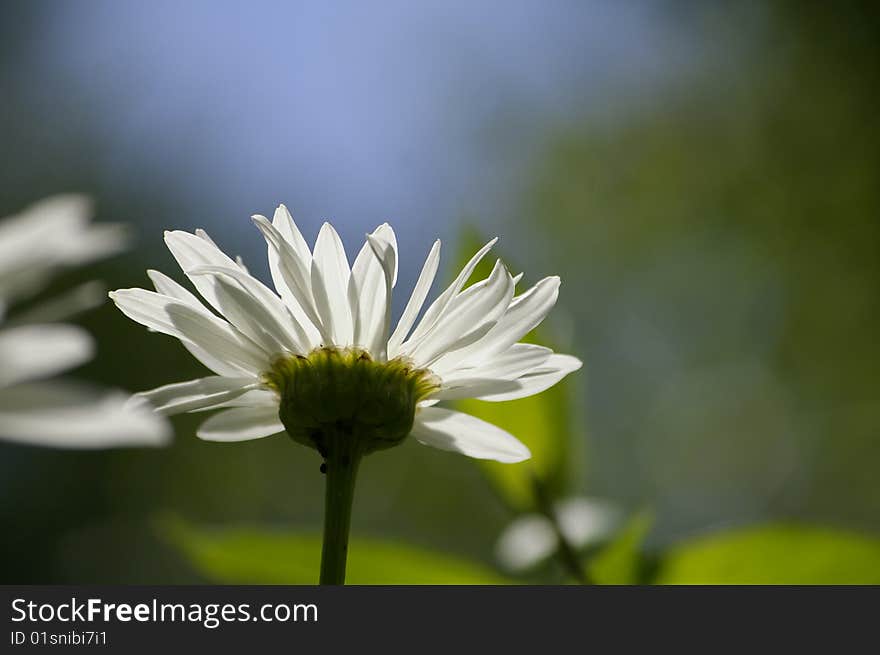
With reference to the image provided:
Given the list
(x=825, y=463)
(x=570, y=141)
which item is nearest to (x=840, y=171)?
(x=570, y=141)

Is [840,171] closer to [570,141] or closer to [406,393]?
[570,141]

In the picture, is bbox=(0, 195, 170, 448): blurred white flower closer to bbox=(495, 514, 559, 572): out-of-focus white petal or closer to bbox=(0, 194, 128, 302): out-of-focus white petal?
bbox=(0, 194, 128, 302): out-of-focus white petal

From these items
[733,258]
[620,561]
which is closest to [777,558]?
[620,561]

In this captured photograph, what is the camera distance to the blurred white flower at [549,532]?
0.90 feet

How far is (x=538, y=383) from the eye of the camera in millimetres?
249

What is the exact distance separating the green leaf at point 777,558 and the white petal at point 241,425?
0.11 metres

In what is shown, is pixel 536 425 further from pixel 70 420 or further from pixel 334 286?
pixel 70 420

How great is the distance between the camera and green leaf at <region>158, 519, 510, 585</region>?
249 millimetres

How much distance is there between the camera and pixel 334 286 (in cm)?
27

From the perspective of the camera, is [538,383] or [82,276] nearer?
[538,383]

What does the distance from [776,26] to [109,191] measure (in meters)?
2.45

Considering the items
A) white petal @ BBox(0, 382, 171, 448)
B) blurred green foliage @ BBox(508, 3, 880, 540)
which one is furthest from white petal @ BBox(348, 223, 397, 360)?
blurred green foliage @ BBox(508, 3, 880, 540)

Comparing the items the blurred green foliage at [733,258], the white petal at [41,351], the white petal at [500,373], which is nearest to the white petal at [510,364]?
the white petal at [500,373]

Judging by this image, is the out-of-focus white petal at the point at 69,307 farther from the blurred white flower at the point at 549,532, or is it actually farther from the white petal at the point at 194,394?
the blurred white flower at the point at 549,532
